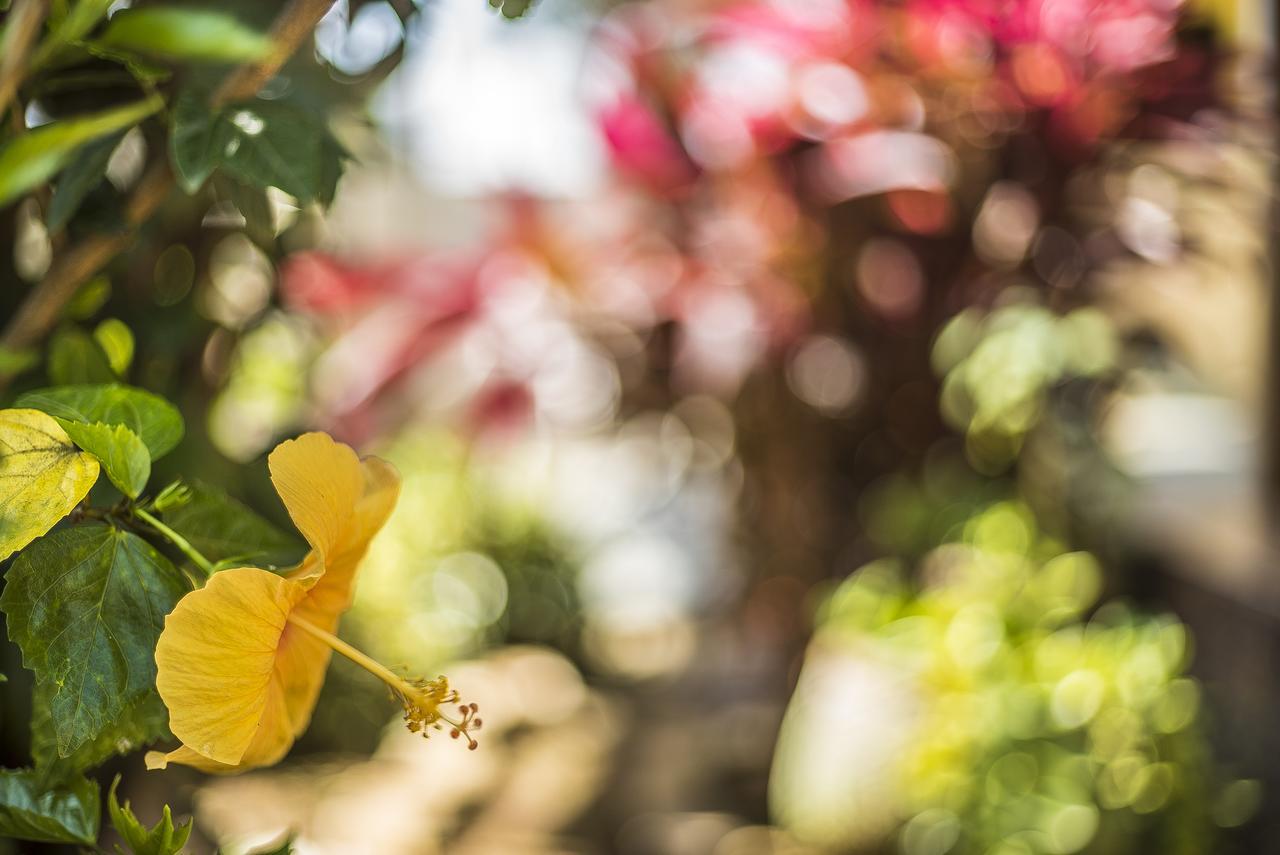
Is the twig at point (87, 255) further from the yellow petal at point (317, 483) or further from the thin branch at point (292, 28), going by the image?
the yellow petal at point (317, 483)

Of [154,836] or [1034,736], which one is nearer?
[154,836]

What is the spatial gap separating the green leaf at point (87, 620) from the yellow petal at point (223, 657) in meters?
0.01

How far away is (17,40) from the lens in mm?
250

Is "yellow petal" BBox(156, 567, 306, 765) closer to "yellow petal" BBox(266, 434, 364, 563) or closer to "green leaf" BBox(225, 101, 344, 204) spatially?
"yellow petal" BBox(266, 434, 364, 563)

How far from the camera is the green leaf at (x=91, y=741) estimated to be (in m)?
0.26

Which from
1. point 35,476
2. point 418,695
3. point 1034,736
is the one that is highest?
point 35,476

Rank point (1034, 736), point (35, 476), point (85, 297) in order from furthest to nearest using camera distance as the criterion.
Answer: point (1034, 736) → point (85, 297) → point (35, 476)

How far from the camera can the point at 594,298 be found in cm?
105

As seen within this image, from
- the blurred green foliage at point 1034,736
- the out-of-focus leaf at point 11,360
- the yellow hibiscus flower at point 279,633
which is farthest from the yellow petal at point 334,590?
the blurred green foliage at point 1034,736

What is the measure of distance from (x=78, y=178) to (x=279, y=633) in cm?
16

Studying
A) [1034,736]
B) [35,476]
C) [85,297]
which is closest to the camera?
[35,476]

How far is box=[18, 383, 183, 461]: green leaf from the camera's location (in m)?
0.26

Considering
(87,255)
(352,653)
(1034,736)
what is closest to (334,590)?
(352,653)

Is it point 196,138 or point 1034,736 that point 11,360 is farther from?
point 1034,736
